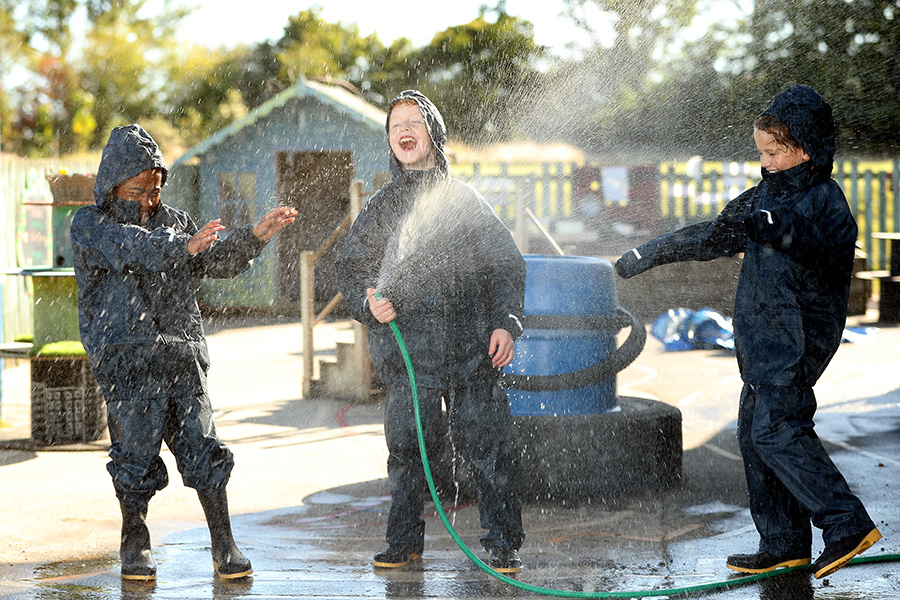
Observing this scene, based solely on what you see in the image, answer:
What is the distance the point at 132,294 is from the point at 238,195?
45.6 feet

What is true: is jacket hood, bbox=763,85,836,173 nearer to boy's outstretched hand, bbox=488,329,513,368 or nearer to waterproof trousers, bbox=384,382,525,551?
boy's outstretched hand, bbox=488,329,513,368

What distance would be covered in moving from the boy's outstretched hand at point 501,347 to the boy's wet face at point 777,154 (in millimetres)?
1104

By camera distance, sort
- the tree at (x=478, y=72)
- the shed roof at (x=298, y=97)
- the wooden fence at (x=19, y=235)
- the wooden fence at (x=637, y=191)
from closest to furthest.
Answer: the wooden fence at (x=19, y=235)
the shed roof at (x=298, y=97)
the wooden fence at (x=637, y=191)
the tree at (x=478, y=72)

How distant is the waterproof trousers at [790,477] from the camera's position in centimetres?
347

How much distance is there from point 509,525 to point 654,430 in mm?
1396

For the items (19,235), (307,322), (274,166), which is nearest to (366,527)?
(307,322)

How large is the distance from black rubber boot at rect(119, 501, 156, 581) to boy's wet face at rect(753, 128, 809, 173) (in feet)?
8.47

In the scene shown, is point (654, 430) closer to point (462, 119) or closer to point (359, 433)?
point (359, 433)

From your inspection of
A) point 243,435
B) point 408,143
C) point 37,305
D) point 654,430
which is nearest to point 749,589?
point 654,430

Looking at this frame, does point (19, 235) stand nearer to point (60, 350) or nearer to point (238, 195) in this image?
point (60, 350)

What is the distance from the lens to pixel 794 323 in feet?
11.5

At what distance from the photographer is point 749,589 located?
349cm

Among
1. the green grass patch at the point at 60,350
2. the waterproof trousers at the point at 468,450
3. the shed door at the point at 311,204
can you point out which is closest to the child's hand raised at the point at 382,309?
the waterproof trousers at the point at 468,450

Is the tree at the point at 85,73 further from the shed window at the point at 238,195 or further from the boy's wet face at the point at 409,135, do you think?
the boy's wet face at the point at 409,135
